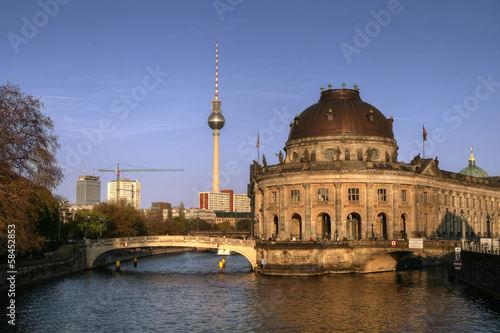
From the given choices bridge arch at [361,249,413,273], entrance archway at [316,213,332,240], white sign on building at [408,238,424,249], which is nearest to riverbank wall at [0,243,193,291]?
entrance archway at [316,213,332,240]

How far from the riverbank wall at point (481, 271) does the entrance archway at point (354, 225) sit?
78.4 feet

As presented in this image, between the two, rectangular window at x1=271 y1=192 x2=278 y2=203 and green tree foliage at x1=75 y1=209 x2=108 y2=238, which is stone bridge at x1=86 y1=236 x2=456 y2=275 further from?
green tree foliage at x1=75 y1=209 x2=108 y2=238

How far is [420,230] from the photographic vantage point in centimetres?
9744

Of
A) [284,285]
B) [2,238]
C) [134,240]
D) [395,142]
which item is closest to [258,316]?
[284,285]

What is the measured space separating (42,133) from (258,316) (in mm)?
26279

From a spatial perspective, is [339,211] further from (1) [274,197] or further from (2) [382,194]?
(1) [274,197]

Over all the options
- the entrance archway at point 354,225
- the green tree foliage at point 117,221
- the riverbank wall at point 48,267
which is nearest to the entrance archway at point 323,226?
the entrance archway at point 354,225

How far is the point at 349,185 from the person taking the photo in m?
92.9

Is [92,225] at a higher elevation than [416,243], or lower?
higher

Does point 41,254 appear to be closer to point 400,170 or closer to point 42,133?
point 42,133

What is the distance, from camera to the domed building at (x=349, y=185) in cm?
9275

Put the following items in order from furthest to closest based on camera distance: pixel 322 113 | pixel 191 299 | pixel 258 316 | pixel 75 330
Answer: pixel 322 113 → pixel 191 299 → pixel 258 316 → pixel 75 330

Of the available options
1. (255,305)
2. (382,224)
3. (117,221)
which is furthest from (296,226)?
(255,305)

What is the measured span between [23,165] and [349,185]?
170ft
